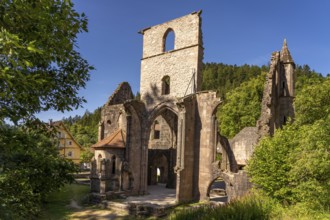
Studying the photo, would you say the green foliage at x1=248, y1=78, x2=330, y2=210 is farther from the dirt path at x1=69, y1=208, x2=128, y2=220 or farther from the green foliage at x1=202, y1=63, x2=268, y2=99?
the green foliage at x1=202, y1=63, x2=268, y2=99

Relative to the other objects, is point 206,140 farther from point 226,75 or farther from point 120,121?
Result: point 226,75

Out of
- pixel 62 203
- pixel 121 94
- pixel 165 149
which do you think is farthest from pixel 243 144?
pixel 62 203

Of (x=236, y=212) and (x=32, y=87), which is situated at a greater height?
(x=32, y=87)

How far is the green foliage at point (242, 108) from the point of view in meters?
40.7

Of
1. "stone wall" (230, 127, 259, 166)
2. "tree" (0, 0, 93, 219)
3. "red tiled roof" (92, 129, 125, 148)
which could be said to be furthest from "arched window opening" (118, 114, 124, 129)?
"tree" (0, 0, 93, 219)

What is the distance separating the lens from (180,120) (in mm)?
19578

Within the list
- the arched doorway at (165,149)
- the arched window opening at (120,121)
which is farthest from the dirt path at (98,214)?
the arched doorway at (165,149)

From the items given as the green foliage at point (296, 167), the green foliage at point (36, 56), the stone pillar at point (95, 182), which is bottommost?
the stone pillar at point (95, 182)

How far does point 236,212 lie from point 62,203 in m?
14.2

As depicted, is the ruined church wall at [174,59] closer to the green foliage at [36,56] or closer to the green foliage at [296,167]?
the green foliage at [296,167]

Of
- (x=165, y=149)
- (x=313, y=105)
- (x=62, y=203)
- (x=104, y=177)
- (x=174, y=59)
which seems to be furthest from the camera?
(x=165, y=149)

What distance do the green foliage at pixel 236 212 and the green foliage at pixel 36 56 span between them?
6.29 m

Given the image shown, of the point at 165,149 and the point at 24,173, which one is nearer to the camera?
the point at 24,173

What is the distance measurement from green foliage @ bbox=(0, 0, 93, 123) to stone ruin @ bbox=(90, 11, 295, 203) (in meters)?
13.1
